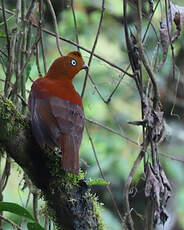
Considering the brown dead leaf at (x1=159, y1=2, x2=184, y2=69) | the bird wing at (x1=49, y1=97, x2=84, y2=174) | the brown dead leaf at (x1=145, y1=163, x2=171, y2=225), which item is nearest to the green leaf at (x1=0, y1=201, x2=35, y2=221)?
the bird wing at (x1=49, y1=97, x2=84, y2=174)

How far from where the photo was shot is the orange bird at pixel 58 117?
7.03 ft

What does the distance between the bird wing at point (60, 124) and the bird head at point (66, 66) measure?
0.40m

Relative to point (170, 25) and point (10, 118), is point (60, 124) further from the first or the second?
point (170, 25)

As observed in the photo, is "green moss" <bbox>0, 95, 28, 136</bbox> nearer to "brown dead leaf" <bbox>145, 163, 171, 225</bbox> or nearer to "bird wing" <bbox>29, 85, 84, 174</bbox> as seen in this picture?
"bird wing" <bbox>29, 85, 84, 174</bbox>

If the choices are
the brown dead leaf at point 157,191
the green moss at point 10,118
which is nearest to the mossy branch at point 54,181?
the green moss at point 10,118

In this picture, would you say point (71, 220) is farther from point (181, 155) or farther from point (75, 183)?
point (181, 155)

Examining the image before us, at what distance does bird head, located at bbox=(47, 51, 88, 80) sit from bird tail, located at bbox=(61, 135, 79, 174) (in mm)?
734

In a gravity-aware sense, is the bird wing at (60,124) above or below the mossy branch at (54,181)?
above

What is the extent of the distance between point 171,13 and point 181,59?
13.5 ft

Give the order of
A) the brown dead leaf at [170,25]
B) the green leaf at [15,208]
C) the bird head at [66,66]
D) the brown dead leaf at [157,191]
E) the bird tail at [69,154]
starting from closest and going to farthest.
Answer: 1. the green leaf at [15,208]
2. the bird tail at [69,154]
3. the brown dead leaf at [157,191]
4. the brown dead leaf at [170,25]
5. the bird head at [66,66]

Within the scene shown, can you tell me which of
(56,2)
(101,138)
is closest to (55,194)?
(101,138)

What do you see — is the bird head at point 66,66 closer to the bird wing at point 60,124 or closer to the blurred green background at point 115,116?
the bird wing at point 60,124

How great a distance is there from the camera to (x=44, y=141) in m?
2.05

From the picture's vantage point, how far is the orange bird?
7.03 feet
